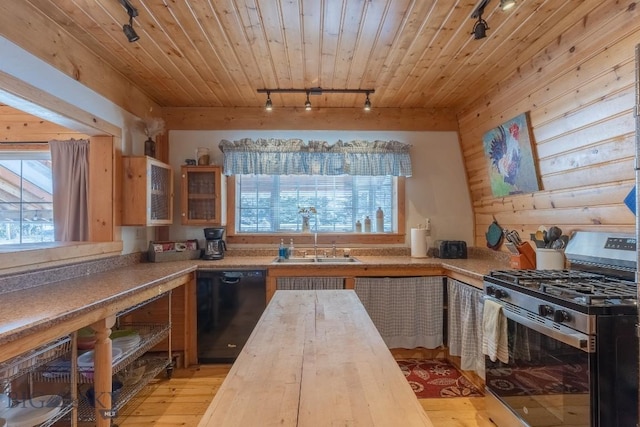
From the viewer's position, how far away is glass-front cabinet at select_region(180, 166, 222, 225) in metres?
3.50

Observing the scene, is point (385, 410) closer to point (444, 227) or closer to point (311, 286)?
point (311, 286)

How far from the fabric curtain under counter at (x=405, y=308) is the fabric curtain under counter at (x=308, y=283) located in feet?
0.60

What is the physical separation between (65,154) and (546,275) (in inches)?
145

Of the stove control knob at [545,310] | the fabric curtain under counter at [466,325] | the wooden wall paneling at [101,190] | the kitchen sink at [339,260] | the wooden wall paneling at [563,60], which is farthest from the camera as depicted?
the kitchen sink at [339,260]

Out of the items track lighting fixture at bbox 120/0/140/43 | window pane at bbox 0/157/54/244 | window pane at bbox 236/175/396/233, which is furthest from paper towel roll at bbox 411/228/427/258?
window pane at bbox 0/157/54/244

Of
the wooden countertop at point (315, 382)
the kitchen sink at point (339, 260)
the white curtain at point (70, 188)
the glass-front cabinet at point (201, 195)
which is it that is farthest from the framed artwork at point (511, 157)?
the white curtain at point (70, 188)

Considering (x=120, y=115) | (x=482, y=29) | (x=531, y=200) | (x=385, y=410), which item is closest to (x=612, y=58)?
(x=482, y=29)

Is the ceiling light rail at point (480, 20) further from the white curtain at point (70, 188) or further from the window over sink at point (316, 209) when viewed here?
the white curtain at point (70, 188)

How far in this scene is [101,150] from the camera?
2.83 meters

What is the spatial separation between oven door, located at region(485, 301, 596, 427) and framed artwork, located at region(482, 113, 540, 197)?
1.12 metres

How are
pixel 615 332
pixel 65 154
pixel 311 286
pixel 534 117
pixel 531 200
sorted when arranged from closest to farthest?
1. pixel 615 332
2. pixel 534 117
3. pixel 531 200
4. pixel 65 154
5. pixel 311 286

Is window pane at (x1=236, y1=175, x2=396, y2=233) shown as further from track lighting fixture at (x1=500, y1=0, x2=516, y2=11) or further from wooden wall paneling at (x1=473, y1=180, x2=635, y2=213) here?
track lighting fixture at (x1=500, y1=0, x2=516, y2=11)

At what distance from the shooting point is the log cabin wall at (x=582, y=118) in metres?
1.82

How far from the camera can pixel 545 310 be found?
172 cm
